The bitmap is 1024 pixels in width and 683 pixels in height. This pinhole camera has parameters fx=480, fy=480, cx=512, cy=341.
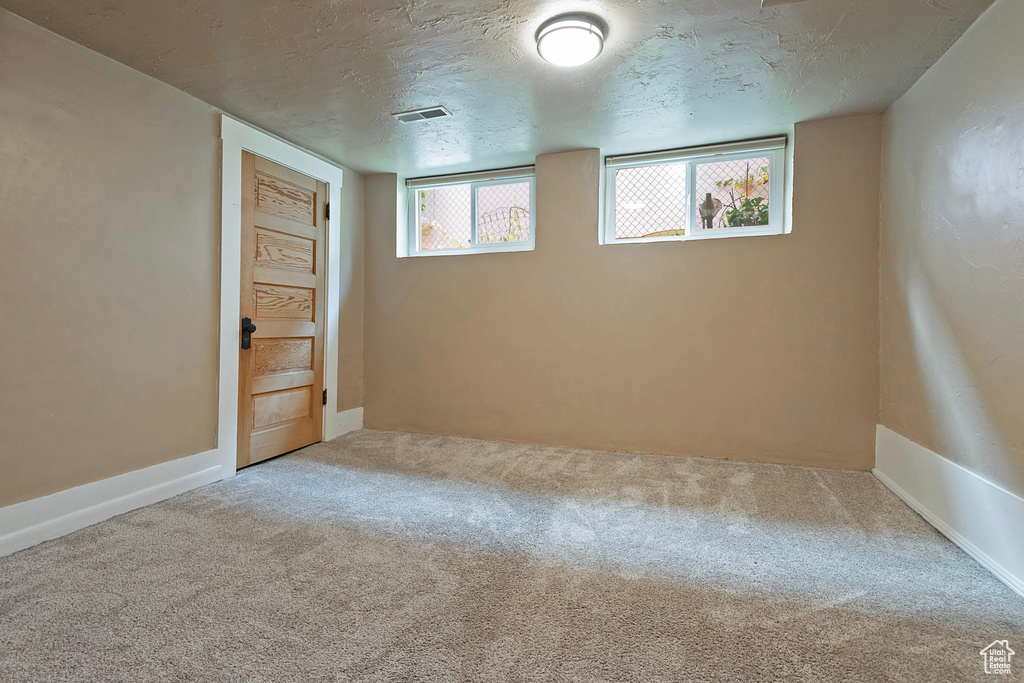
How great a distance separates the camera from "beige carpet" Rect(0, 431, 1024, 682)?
1320mm

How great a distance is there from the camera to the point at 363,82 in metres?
2.55

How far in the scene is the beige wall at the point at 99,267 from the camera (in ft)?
6.56

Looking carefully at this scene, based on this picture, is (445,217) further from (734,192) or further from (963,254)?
(963,254)

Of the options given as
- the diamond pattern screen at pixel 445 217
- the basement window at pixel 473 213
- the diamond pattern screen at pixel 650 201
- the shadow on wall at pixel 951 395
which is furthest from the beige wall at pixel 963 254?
the diamond pattern screen at pixel 445 217

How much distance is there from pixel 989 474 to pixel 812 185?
1.94m

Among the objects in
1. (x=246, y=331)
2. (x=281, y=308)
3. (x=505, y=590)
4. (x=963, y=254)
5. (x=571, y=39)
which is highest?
(x=571, y=39)

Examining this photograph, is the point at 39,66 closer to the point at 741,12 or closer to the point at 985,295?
the point at 741,12

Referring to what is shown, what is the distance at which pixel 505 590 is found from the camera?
1685mm

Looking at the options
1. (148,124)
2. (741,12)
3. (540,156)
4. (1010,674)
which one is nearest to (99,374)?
(148,124)

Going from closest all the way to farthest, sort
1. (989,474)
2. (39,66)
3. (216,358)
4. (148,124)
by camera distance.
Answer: (989,474) → (39,66) → (148,124) → (216,358)

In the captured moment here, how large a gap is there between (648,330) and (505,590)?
7.36 ft

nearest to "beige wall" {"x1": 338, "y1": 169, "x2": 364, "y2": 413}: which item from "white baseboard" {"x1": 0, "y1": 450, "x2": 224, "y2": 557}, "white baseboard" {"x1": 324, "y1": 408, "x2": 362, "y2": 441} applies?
"white baseboard" {"x1": 324, "y1": 408, "x2": 362, "y2": 441}

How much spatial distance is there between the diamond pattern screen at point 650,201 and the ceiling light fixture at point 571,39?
4.99 feet

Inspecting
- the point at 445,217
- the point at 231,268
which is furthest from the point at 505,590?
the point at 445,217
